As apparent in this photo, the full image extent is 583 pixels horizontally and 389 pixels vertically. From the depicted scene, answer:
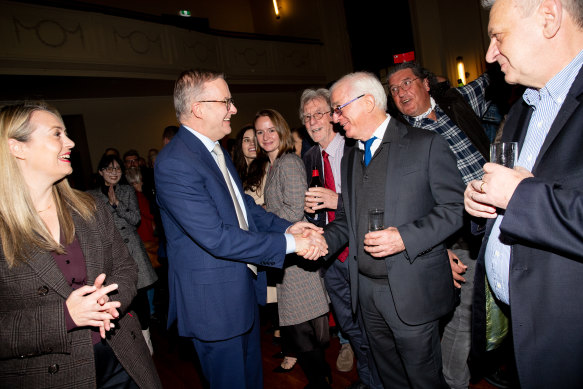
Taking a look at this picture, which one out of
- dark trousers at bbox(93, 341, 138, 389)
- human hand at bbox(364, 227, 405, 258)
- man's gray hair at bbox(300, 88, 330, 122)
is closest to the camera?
dark trousers at bbox(93, 341, 138, 389)

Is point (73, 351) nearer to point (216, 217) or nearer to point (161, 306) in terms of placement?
point (216, 217)

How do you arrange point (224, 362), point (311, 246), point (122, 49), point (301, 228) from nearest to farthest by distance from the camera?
1. point (224, 362)
2. point (311, 246)
3. point (301, 228)
4. point (122, 49)

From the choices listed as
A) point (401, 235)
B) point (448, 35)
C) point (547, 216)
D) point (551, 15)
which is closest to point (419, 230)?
point (401, 235)

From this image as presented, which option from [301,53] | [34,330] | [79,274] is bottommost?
[34,330]

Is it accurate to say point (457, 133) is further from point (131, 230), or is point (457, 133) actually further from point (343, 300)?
point (131, 230)

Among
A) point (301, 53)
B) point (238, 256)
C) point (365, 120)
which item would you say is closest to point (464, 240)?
point (365, 120)

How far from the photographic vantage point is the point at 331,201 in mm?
2543

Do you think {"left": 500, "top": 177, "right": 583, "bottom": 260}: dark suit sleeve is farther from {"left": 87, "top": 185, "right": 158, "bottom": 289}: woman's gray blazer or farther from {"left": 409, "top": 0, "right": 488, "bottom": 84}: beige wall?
{"left": 409, "top": 0, "right": 488, "bottom": 84}: beige wall

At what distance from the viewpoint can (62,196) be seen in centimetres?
174

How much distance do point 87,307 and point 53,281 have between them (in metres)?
0.20

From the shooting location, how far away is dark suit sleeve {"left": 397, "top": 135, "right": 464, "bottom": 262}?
174cm

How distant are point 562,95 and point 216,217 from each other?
1.59 m

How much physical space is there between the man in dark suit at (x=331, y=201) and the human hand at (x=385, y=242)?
772mm

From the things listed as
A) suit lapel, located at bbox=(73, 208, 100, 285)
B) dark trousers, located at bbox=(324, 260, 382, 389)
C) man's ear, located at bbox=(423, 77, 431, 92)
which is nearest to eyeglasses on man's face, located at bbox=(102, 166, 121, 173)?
suit lapel, located at bbox=(73, 208, 100, 285)
